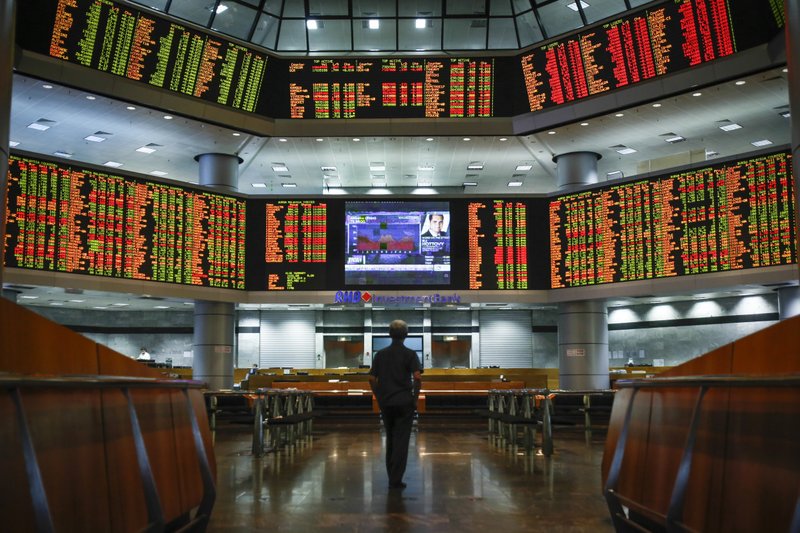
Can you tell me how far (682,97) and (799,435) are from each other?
1285cm

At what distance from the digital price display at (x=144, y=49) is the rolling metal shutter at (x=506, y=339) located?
11070 mm

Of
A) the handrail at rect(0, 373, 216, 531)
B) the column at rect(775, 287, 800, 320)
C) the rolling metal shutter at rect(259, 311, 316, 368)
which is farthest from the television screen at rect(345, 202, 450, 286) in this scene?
the handrail at rect(0, 373, 216, 531)

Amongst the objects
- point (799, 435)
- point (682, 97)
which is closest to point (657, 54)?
point (682, 97)

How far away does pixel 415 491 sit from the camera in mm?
6582

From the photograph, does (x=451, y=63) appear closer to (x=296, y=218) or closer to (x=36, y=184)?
(x=296, y=218)

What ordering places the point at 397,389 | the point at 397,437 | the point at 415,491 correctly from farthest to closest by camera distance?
the point at 397,389, the point at 397,437, the point at 415,491

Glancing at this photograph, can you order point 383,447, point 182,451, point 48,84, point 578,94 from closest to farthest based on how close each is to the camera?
point 182,451, point 383,447, point 48,84, point 578,94

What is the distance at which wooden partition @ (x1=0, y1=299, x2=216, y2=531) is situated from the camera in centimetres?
219

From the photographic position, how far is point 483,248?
16.8 metres

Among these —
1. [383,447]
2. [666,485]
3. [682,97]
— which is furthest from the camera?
[682,97]

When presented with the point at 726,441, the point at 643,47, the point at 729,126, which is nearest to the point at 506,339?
the point at 729,126

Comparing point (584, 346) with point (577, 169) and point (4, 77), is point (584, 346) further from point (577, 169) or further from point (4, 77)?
point (4, 77)

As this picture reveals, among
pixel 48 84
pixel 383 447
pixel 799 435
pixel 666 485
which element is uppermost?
pixel 48 84

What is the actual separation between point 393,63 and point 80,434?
14.2m
